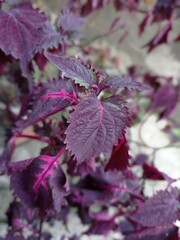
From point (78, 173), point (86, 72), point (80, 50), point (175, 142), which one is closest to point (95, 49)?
point (80, 50)

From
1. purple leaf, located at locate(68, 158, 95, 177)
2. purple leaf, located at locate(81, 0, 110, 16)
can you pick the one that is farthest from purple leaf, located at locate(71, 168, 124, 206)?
purple leaf, located at locate(81, 0, 110, 16)

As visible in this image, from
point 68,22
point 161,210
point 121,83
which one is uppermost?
point 68,22

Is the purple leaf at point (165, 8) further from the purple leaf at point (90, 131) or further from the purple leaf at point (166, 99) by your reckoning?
the purple leaf at point (90, 131)

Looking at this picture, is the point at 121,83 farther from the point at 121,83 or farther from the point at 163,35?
the point at 163,35

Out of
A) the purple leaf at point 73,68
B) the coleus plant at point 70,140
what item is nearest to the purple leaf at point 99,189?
the coleus plant at point 70,140

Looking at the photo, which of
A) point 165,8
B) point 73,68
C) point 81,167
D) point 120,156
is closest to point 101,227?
point 81,167

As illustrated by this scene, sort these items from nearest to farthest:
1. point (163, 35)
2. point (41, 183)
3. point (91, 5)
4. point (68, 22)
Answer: point (41, 183) < point (68, 22) < point (163, 35) < point (91, 5)
